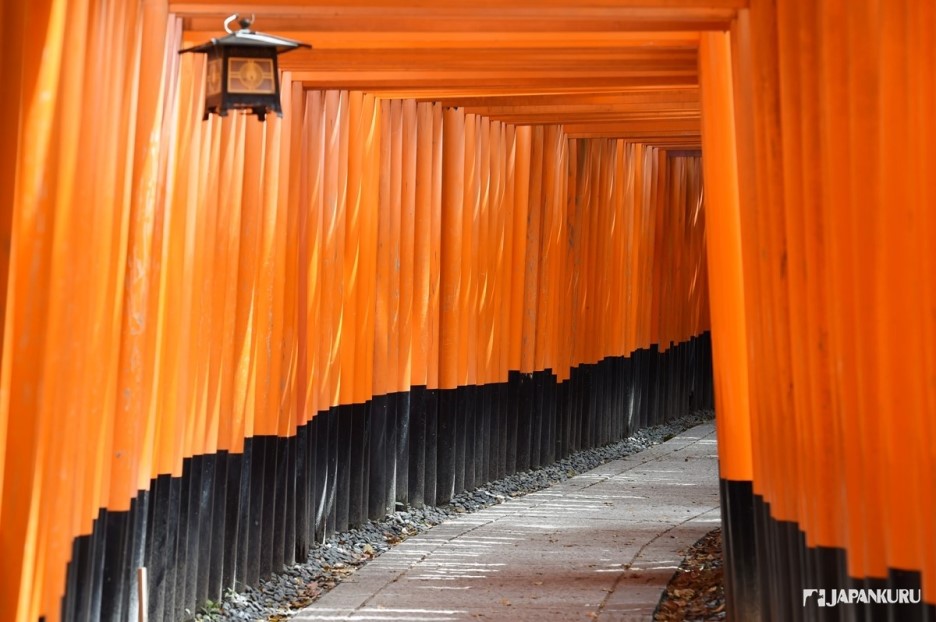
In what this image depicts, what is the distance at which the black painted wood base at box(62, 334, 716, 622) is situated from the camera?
19.0 feet

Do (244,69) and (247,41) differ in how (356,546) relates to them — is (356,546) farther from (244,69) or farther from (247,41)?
(247,41)

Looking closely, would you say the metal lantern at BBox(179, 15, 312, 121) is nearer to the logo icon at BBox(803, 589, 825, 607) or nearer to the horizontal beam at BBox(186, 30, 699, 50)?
the horizontal beam at BBox(186, 30, 699, 50)

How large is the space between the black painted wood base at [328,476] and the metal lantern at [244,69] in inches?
78.0

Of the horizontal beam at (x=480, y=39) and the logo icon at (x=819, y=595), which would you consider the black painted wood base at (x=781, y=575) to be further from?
the horizontal beam at (x=480, y=39)

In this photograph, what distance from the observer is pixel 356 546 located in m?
9.48

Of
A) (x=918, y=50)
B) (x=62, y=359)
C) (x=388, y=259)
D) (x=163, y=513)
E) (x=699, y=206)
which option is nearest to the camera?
(x=918, y=50)

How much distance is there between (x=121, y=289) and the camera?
557 cm

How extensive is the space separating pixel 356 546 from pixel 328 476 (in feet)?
2.00

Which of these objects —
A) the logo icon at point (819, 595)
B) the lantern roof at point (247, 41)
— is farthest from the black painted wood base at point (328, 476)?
the logo icon at point (819, 595)

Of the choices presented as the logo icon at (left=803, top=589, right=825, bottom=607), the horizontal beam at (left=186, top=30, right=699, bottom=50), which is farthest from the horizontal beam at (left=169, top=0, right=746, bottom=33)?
the logo icon at (left=803, top=589, right=825, bottom=607)

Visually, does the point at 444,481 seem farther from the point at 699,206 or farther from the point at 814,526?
the point at 699,206

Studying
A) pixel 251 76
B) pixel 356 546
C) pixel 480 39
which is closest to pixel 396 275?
pixel 356 546

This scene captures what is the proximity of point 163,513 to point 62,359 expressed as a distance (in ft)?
6.37

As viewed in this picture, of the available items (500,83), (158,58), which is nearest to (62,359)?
(158,58)
